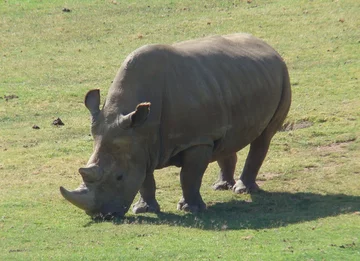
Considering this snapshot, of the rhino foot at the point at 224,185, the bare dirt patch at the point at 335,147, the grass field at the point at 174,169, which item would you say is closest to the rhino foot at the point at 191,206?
the grass field at the point at 174,169

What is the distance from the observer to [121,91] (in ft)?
50.2

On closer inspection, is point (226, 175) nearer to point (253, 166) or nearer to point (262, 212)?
point (253, 166)

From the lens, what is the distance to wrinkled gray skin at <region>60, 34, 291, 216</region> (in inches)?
591

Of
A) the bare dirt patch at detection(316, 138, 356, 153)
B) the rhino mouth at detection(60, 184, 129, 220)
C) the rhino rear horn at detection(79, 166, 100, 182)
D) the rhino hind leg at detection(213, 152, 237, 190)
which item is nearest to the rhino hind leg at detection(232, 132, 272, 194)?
the rhino hind leg at detection(213, 152, 237, 190)

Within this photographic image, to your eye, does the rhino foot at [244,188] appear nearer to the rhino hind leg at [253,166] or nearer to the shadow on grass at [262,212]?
the rhino hind leg at [253,166]

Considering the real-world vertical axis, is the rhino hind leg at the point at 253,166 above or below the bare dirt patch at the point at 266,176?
above

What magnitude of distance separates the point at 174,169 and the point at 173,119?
3714 millimetres

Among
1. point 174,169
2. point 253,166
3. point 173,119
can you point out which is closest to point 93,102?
point 173,119

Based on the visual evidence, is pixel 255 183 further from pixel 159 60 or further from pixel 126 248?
pixel 126 248

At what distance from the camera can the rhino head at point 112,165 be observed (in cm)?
1488

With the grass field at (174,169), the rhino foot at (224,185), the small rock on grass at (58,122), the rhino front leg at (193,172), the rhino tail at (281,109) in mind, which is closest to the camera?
the grass field at (174,169)

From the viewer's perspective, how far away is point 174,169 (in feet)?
62.5

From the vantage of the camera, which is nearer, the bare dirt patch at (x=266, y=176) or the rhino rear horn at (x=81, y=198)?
the rhino rear horn at (x=81, y=198)

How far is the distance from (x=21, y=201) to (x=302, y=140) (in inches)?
249
